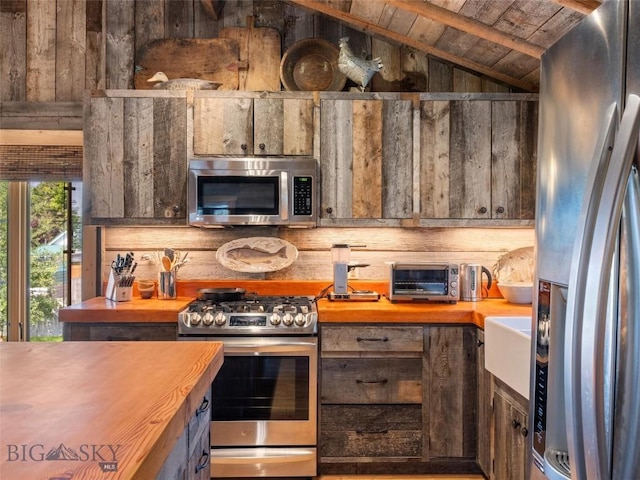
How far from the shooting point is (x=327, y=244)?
325 centimetres

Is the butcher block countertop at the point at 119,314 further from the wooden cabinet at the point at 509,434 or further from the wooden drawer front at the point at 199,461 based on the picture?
the wooden cabinet at the point at 509,434

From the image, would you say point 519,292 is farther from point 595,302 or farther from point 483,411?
point 595,302

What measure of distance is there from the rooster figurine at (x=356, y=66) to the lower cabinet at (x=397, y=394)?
4.92 ft

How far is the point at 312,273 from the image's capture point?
3258 millimetres

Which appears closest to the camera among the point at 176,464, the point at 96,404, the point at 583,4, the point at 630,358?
the point at 630,358

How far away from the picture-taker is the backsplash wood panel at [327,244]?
10.6ft

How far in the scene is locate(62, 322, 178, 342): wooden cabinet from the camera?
2592 millimetres

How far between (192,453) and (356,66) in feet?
7.90

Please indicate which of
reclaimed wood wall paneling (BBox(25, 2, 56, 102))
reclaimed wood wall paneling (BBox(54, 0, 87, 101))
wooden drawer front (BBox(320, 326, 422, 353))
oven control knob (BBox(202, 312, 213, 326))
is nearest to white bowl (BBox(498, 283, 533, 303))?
wooden drawer front (BBox(320, 326, 422, 353))

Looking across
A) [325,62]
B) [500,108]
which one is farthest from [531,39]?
[325,62]

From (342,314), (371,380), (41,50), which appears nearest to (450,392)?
(371,380)

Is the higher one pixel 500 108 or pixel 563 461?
pixel 500 108

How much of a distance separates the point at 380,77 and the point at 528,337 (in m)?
2.18

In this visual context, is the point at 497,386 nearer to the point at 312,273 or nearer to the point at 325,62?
the point at 312,273
